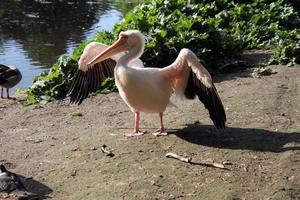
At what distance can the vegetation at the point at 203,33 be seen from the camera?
934 cm

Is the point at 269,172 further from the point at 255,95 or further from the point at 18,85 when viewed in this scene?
the point at 18,85

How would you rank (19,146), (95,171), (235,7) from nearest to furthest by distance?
(95,171), (19,146), (235,7)

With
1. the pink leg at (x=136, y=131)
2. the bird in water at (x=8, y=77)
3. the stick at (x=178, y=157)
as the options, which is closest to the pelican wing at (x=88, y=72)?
the pink leg at (x=136, y=131)

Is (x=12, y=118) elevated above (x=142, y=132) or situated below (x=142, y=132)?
below

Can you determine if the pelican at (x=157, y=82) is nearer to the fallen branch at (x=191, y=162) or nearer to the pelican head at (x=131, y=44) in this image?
the pelican head at (x=131, y=44)

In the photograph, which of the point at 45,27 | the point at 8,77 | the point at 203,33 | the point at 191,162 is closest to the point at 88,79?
the point at 191,162

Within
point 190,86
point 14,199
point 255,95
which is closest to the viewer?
point 14,199

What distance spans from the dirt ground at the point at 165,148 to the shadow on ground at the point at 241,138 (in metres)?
0.01

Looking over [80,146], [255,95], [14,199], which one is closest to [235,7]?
[255,95]

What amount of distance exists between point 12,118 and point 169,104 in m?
2.84

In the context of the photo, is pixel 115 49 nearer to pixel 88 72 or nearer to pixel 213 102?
pixel 88 72

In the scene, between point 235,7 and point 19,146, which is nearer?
point 19,146

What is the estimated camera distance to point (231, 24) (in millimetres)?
11570

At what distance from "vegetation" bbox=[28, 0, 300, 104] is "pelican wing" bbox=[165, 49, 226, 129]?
9.93 ft
